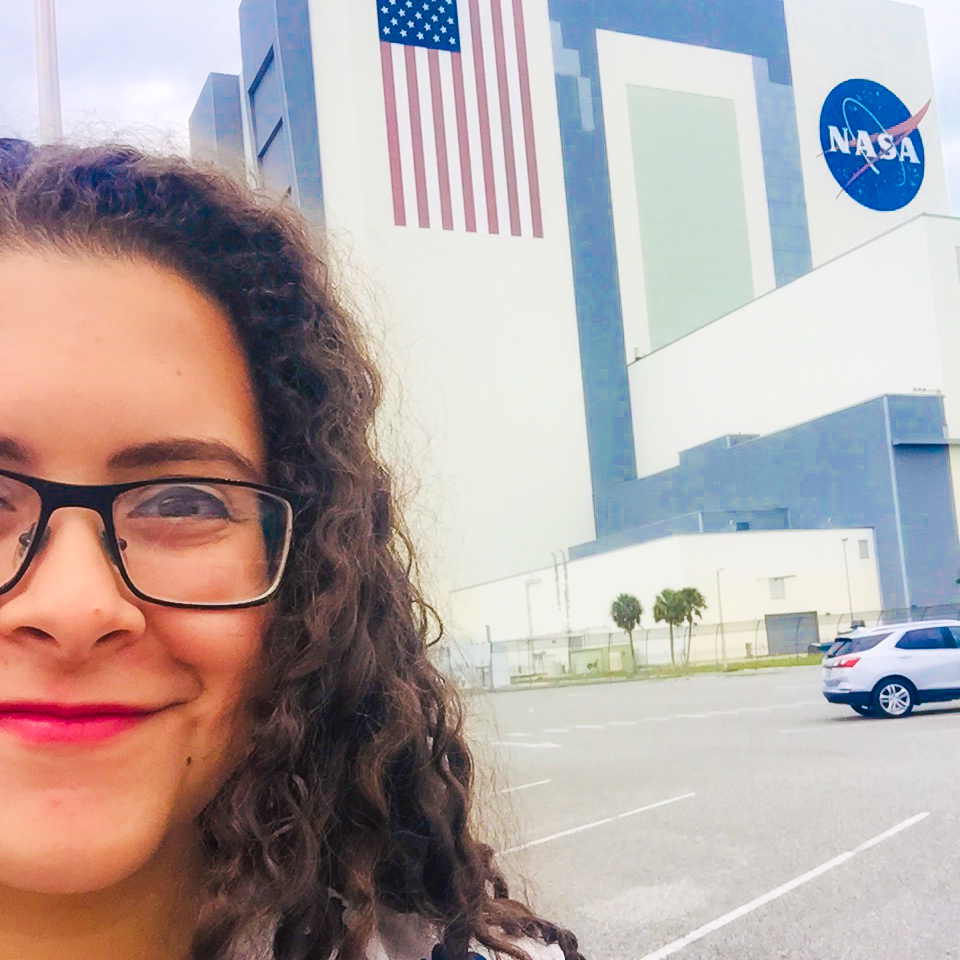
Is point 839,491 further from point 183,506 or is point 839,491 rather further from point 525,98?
point 183,506

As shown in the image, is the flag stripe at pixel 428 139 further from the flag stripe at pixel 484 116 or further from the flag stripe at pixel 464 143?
the flag stripe at pixel 484 116

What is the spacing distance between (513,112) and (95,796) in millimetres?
14567

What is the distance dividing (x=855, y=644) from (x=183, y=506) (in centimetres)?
302

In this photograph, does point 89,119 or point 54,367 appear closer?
point 54,367

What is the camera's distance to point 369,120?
43.4 feet

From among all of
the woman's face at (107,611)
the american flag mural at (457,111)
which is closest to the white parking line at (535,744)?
the woman's face at (107,611)

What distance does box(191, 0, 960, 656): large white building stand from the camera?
1294 cm

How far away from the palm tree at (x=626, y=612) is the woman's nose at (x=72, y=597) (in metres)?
12.6

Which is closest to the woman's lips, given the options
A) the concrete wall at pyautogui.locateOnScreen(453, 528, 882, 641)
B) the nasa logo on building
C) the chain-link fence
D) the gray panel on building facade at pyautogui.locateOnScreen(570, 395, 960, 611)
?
the chain-link fence

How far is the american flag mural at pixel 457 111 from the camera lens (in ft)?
33.8

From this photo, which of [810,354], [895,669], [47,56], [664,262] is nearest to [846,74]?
[664,262]

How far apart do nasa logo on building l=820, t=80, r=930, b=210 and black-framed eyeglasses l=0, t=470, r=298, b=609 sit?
87.5 ft

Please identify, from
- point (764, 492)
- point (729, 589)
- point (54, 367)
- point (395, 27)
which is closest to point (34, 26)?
point (54, 367)

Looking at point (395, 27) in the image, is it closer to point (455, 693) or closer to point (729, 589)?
point (729, 589)
